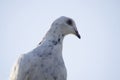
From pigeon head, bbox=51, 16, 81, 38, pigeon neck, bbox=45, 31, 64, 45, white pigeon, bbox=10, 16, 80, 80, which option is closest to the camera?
white pigeon, bbox=10, 16, 80, 80

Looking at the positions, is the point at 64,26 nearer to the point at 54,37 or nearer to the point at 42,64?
the point at 54,37

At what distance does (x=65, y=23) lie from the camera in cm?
1171

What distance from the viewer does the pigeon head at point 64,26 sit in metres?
11.5

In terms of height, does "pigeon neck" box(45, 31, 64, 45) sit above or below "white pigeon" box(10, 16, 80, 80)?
above

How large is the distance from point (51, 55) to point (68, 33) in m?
1.75

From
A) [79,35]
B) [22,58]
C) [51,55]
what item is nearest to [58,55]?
[51,55]

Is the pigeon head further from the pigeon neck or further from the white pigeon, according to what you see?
the white pigeon

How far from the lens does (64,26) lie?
11.7 metres

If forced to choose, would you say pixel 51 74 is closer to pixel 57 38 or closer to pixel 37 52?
pixel 37 52

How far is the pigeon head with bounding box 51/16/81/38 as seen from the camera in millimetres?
11545

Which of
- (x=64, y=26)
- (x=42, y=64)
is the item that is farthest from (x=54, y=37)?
(x=42, y=64)

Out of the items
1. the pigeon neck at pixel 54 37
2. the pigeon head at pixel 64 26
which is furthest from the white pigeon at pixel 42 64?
the pigeon head at pixel 64 26

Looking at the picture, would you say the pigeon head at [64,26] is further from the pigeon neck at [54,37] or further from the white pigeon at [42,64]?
the white pigeon at [42,64]

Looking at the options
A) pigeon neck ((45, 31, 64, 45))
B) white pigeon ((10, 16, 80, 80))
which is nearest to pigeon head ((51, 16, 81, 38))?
pigeon neck ((45, 31, 64, 45))
